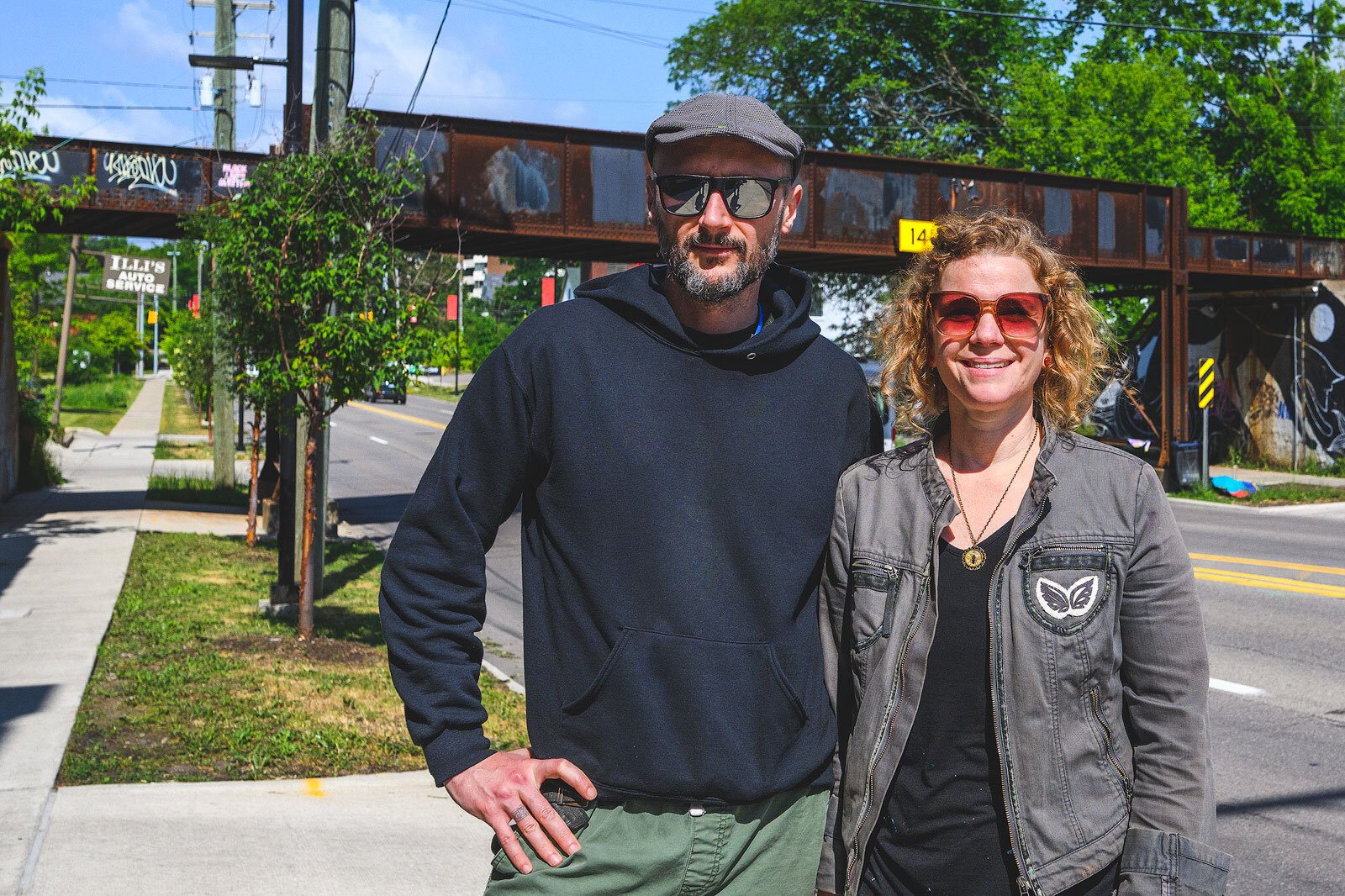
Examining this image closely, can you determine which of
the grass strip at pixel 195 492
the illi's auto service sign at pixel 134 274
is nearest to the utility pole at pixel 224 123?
the grass strip at pixel 195 492

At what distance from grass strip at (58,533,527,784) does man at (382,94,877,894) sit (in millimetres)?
4188

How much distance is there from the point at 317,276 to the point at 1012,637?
298 inches

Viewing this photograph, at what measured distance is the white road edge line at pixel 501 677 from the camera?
26.5 ft

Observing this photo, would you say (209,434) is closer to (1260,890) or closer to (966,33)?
(966,33)

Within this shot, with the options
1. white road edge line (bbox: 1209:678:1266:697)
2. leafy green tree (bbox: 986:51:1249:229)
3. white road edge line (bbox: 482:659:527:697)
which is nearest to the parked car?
white road edge line (bbox: 482:659:527:697)

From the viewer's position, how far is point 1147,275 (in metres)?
23.8

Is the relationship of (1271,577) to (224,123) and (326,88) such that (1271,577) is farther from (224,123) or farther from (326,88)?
(224,123)

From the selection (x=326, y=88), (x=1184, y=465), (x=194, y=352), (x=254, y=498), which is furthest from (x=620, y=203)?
(x=1184, y=465)

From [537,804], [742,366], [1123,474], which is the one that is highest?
[742,366]

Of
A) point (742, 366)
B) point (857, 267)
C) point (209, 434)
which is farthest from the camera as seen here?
point (209, 434)

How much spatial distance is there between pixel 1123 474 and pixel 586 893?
1.21 metres

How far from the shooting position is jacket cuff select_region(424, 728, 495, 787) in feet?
7.37

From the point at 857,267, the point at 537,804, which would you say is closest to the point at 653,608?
the point at 537,804

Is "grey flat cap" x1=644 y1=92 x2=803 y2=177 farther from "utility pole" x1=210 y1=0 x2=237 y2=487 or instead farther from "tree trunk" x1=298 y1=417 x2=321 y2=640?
"utility pole" x1=210 y1=0 x2=237 y2=487
